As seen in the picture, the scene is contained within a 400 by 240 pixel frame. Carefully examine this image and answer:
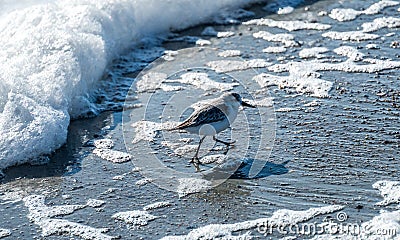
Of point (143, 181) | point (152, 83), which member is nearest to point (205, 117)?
point (143, 181)

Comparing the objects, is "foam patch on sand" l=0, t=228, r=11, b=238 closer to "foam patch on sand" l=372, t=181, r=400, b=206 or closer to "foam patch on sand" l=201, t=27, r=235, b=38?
"foam patch on sand" l=372, t=181, r=400, b=206

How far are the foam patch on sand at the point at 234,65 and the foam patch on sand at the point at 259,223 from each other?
3045mm

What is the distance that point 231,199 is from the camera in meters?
4.97

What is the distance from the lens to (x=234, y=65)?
7.64 metres

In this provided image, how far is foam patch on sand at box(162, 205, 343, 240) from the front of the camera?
14.7 ft

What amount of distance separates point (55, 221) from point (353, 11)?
5583mm

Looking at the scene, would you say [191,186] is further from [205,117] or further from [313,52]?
[313,52]

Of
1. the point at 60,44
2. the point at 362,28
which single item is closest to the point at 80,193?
the point at 60,44

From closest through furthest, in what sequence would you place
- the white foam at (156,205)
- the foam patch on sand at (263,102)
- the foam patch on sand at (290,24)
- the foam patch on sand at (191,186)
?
1. the white foam at (156,205)
2. the foam patch on sand at (191,186)
3. the foam patch on sand at (263,102)
4. the foam patch on sand at (290,24)

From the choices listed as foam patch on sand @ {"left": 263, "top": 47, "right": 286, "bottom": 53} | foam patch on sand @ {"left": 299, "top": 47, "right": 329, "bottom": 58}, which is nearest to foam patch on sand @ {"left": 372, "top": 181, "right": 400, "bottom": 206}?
foam patch on sand @ {"left": 299, "top": 47, "right": 329, "bottom": 58}

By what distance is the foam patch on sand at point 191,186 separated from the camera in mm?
5113

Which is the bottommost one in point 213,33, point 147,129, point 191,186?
point 191,186

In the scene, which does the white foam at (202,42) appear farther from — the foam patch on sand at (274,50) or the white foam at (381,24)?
the white foam at (381,24)

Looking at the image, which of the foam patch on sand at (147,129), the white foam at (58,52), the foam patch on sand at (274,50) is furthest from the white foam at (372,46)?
the foam patch on sand at (147,129)
